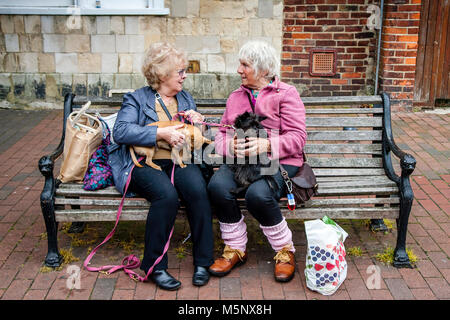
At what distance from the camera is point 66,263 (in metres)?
3.71

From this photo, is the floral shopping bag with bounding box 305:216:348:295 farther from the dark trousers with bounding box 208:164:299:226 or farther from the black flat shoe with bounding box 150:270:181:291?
the black flat shoe with bounding box 150:270:181:291

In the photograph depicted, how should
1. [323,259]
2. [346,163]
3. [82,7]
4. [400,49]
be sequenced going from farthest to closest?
1. [82,7]
2. [400,49]
3. [346,163]
4. [323,259]

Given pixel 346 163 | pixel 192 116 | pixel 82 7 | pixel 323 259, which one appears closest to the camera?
pixel 323 259

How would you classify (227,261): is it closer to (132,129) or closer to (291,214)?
(291,214)

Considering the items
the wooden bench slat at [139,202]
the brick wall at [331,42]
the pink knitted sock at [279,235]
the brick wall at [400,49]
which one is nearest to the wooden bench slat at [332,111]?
the wooden bench slat at [139,202]

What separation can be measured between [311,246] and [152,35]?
5.13 metres

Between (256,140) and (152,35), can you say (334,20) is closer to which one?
(152,35)

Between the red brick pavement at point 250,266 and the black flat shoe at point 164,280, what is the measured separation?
0.12 feet

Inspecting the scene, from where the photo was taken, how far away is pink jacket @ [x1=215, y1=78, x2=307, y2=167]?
3561 millimetres

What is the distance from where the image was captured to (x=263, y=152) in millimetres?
3545

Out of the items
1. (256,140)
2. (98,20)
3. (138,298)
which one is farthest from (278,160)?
(98,20)

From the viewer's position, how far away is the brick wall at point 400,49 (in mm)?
7188

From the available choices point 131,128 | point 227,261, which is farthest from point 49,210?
point 227,261

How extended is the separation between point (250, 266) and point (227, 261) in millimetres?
196
